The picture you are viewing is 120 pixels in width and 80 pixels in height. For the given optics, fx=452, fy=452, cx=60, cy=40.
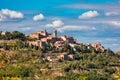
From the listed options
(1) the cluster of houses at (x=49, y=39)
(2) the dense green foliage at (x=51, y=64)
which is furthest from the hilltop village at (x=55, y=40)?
(2) the dense green foliage at (x=51, y=64)

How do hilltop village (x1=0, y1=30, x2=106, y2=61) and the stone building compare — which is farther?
the stone building

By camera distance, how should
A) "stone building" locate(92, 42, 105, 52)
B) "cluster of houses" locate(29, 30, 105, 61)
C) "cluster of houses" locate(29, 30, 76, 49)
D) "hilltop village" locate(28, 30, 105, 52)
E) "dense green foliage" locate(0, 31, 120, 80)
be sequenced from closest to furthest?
"dense green foliage" locate(0, 31, 120, 80), "cluster of houses" locate(29, 30, 76, 49), "cluster of houses" locate(29, 30, 105, 61), "hilltop village" locate(28, 30, 105, 52), "stone building" locate(92, 42, 105, 52)

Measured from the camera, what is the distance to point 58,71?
233ft

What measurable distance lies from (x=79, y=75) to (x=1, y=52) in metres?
16.5

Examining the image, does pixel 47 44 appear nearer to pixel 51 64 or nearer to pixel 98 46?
pixel 51 64

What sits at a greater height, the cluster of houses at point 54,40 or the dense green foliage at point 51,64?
the cluster of houses at point 54,40

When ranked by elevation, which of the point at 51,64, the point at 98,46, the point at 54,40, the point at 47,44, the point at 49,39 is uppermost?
the point at 49,39

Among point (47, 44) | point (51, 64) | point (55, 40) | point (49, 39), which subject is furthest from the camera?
point (55, 40)

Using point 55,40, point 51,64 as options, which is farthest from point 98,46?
point 51,64

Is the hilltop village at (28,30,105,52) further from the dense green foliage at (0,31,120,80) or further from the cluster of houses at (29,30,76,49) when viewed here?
the dense green foliage at (0,31,120,80)

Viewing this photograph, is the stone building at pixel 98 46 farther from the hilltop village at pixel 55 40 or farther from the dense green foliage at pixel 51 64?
the dense green foliage at pixel 51 64

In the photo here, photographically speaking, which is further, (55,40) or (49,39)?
(55,40)

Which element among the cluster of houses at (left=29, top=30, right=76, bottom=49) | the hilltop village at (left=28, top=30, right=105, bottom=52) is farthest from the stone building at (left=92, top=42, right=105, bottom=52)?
the cluster of houses at (left=29, top=30, right=76, bottom=49)

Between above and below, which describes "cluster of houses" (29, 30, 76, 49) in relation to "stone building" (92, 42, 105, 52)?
above
